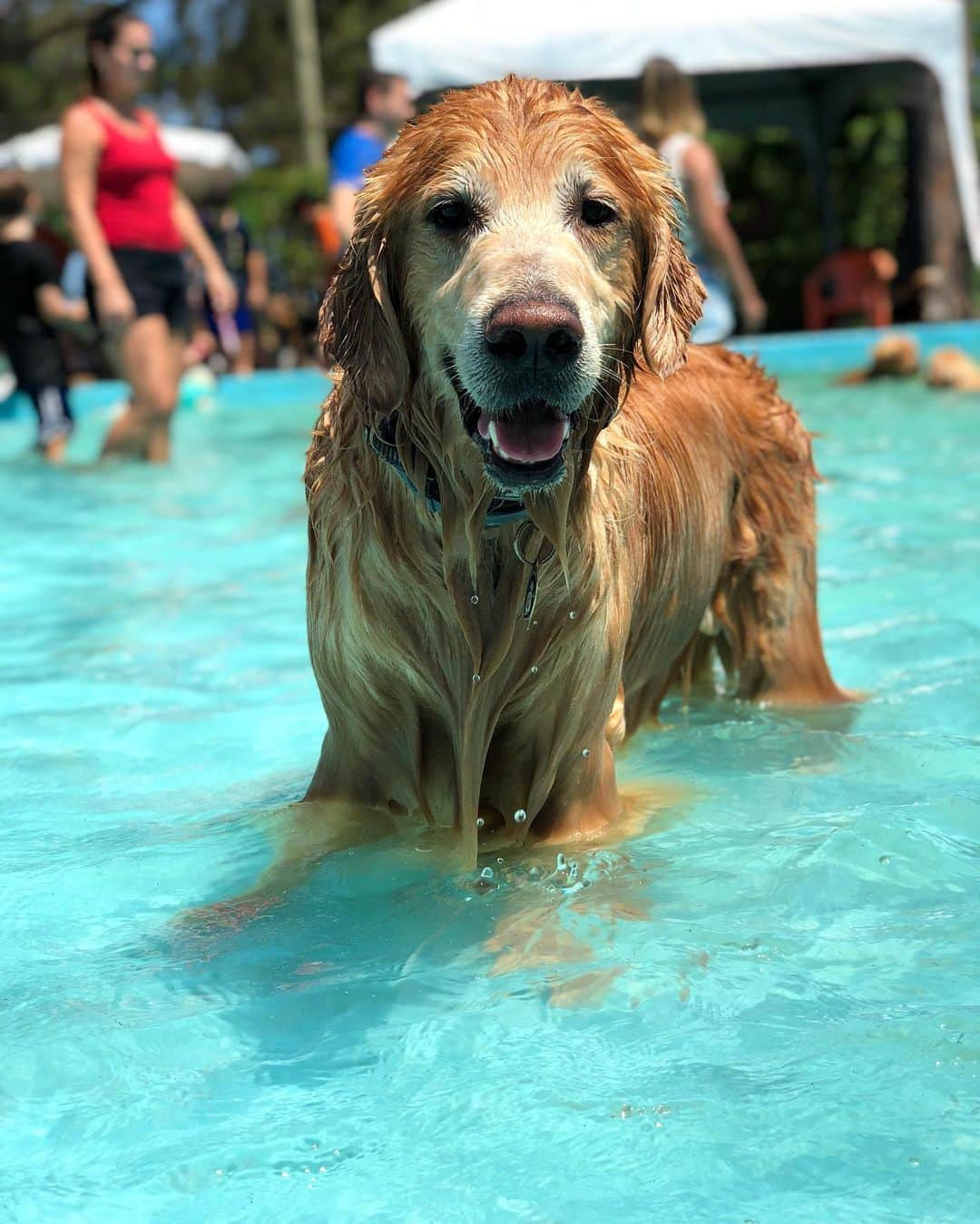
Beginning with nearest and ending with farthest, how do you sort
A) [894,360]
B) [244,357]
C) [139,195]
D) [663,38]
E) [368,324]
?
[368,324] < [139,195] < [894,360] < [663,38] < [244,357]

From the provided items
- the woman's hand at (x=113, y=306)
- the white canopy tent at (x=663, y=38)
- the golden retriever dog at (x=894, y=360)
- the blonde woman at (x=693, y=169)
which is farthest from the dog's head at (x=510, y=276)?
the white canopy tent at (x=663, y=38)

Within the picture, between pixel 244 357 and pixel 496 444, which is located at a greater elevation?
pixel 496 444

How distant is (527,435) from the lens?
283 centimetres

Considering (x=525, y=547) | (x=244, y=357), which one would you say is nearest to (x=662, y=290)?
→ (x=525, y=547)

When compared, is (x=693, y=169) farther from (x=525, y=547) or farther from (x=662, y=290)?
(x=525, y=547)

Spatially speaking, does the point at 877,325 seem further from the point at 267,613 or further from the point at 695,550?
the point at 695,550

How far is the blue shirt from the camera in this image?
9539 mm

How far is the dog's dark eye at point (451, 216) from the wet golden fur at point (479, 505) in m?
0.02

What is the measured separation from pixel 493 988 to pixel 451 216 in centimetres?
137

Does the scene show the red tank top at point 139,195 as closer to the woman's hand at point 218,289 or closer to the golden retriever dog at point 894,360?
the woman's hand at point 218,289

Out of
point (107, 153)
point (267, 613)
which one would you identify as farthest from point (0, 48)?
point (267, 613)

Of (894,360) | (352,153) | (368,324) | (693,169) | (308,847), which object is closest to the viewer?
(368,324)

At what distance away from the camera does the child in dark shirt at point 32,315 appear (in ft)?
36.3

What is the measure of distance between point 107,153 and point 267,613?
12.3ft
